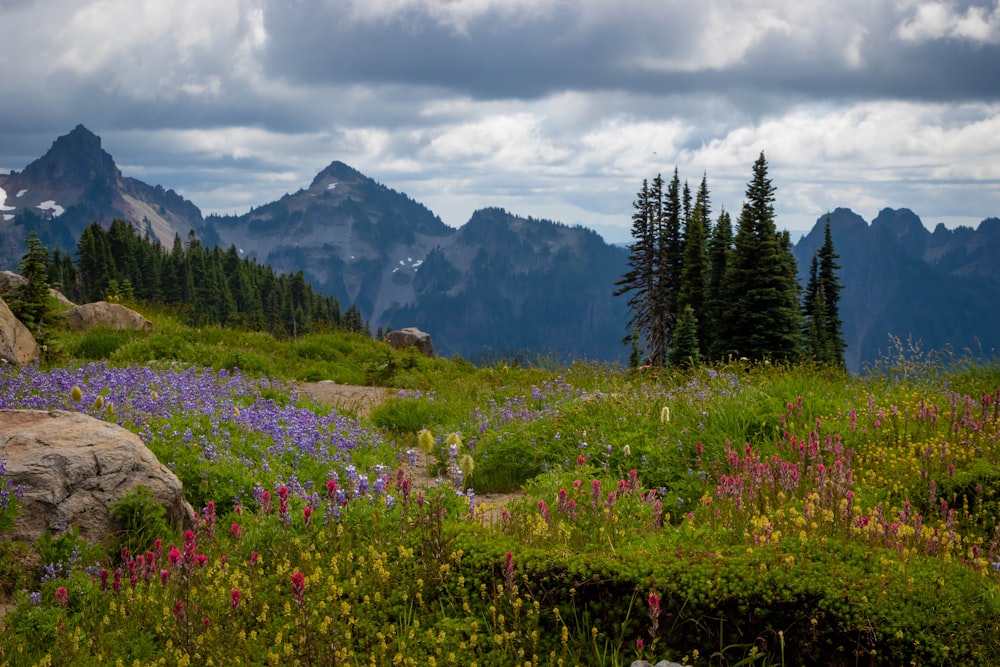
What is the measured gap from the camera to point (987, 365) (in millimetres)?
11508

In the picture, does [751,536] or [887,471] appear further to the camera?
[887,471]

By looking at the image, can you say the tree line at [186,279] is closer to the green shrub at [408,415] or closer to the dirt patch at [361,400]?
the dirt patch at [361,400]

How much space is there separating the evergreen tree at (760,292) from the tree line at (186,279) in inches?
3361

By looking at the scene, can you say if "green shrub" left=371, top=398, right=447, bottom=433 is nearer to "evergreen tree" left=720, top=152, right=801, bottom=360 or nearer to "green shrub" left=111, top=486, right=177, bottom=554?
"green shrub" left=111, top=486, right=177, bottom=554

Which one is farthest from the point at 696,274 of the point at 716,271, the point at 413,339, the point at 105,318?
the point at 105,318

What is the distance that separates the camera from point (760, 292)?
39.0 meters

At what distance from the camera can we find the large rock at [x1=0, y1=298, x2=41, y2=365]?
12.6m

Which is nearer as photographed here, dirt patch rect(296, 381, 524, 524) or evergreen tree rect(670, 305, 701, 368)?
dirt patch rect(296, 381, 524, 524)

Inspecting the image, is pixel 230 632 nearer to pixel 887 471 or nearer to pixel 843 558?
pixel 843 558

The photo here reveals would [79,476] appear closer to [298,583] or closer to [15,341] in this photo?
[298,583]

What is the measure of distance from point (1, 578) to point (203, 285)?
463ft

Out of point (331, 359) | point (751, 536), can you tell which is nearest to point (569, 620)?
point (751, 536)

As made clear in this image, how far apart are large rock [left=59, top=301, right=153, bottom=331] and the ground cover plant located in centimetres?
1278

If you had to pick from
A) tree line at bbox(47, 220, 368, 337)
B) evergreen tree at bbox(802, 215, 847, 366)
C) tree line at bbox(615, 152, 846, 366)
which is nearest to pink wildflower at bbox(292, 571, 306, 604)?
tree line at bbox(615, 152, 846, 366)
